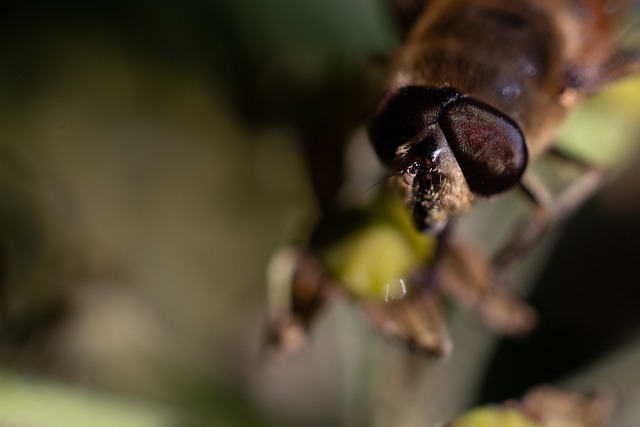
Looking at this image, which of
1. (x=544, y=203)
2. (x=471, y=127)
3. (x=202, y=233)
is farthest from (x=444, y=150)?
(x=202, y=233)

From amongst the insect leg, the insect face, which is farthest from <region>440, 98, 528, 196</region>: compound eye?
the insect leg

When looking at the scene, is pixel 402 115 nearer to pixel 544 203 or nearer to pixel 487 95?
pixel 487 95

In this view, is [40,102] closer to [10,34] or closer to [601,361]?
[10,34]

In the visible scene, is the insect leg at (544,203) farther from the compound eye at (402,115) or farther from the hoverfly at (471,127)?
the compound eye at (402,115)

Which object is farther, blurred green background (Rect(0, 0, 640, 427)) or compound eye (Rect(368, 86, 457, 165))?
blurred green background (Rect(0, 0, 640, 427))

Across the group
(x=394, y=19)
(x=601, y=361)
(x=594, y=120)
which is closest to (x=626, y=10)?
(x=594, y=120)

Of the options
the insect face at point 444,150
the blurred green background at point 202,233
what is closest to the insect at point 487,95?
the insect face at point 444,150

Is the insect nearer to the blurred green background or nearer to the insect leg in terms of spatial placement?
the insect leg
